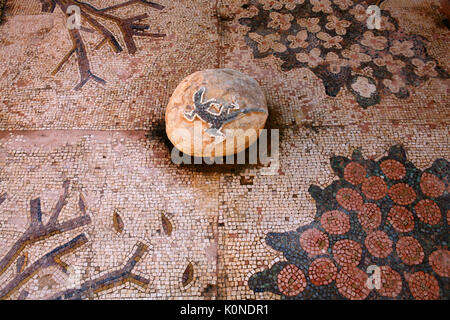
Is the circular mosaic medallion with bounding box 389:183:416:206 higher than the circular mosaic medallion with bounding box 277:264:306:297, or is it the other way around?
the circular mosaic medallion with bounding box 389:183:416:206

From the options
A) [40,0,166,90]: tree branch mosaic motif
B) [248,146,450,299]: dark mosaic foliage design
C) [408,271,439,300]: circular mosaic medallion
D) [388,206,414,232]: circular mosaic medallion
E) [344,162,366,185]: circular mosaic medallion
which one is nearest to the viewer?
[408,271,439,300]: circular mosaic medallion

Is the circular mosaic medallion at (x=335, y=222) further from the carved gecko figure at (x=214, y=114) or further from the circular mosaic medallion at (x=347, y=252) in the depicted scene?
the carved gecko figure at (x=214, y=114)

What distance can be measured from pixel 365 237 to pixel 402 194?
1.04 meters

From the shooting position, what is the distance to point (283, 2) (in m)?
8.25

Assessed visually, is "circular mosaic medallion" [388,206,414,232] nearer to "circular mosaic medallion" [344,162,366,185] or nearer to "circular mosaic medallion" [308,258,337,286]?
"circular mosaic medallion" [344,162,366,185]

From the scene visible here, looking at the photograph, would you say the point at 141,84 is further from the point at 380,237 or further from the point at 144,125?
the point at 380,237

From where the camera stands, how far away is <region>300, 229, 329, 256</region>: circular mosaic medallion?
16.5 feet

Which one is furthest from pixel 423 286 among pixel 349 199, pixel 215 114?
pixel 215 114

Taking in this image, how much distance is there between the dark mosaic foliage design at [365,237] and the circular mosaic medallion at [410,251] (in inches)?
1.8

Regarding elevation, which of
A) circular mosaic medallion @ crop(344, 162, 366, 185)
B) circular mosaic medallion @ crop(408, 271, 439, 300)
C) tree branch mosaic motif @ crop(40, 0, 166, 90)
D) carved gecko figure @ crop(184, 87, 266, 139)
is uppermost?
carved gecko figure @ crop(184, 87, 266, 139)

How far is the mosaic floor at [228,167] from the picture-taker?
16.1 feet

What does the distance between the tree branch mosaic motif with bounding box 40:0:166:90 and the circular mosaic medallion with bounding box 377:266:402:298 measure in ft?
20.6

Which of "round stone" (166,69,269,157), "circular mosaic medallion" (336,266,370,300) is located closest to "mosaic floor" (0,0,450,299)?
"circular mosaic medallion" (336,266,370,300)
